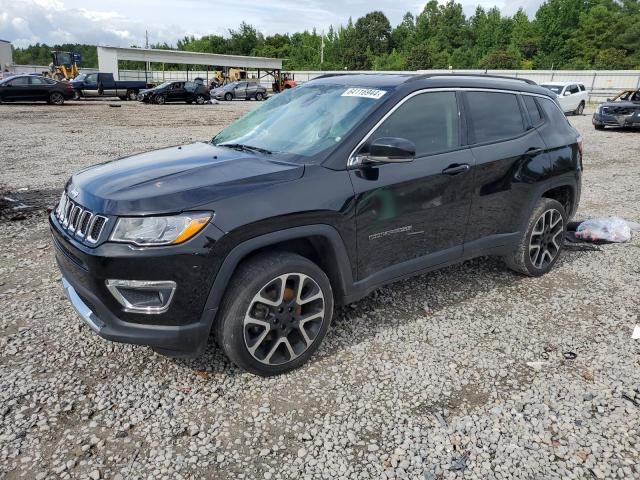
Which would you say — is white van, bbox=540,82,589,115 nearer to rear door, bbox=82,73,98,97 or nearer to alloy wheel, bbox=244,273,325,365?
rear door, bbox=82,73,98,97

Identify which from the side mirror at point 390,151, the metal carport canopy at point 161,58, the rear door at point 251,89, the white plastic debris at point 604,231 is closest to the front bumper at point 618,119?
the white plastic debris at point 604,231

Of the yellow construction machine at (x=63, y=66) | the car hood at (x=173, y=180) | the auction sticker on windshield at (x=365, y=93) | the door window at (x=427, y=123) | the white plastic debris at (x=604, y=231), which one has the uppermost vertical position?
the yellow construction machine at (x=63, y=66)

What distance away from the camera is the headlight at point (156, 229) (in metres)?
2.63

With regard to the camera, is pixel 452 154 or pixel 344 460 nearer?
pixel 344 460

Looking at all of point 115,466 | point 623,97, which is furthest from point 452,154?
point 623,97

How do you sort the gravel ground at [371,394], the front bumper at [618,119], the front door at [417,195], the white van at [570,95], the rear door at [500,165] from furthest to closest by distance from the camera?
the white van at [570,95]
the front bumper at [618,119]
the rear door at [500,165]
the front door at [417,195]
the gravel ground at [371,394]

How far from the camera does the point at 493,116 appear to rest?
412cm

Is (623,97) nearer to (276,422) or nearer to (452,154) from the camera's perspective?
(452,154)

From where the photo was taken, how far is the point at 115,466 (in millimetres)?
2428

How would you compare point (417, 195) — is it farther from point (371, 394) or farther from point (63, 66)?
point (63, 66)

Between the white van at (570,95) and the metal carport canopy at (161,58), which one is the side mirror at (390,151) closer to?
the white van at (570,95)

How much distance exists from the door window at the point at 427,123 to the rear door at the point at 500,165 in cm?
19

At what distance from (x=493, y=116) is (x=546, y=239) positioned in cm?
132

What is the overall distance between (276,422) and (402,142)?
181cm
